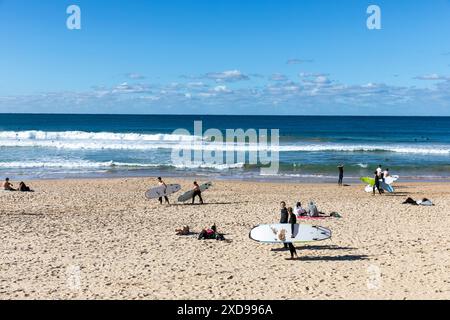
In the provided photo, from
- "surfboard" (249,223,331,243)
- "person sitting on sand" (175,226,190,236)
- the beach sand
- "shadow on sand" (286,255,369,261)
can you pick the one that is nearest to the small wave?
the beach sand

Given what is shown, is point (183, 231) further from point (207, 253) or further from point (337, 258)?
point (337, 258)

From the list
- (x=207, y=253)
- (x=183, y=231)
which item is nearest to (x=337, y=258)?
(x=207, y=253)

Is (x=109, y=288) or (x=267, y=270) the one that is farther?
(x=267, y=270)

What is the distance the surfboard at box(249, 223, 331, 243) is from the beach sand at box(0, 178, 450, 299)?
0.38 metres

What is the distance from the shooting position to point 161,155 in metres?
41.5

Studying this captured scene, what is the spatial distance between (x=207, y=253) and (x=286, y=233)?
6.76 ft

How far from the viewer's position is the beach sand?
9781 mm

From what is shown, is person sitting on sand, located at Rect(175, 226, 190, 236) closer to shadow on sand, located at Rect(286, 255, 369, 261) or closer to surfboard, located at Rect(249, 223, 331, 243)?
surfboard, located at Rect(249, 223, 331, 243)

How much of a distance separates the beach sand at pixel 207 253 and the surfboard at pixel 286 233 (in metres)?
0.38

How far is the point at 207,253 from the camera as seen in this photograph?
12.5 m
